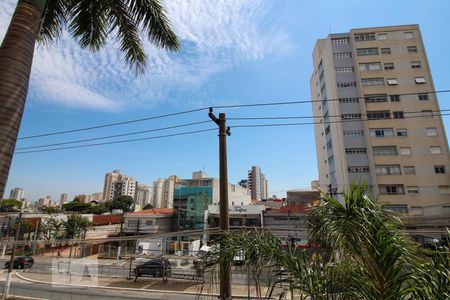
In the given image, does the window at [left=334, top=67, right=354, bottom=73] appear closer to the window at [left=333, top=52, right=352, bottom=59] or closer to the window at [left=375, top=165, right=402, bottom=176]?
the window at [left=333, top=52, right=352, bottom=59]

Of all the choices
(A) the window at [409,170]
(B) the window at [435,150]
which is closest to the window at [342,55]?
(B) the window at [435,150]

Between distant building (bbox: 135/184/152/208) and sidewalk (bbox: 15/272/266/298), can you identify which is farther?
distant building (bbox: 135/184/152/208)

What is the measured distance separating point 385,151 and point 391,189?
17.6 feet

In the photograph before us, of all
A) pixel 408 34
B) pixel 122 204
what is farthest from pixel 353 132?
pixel 122 204

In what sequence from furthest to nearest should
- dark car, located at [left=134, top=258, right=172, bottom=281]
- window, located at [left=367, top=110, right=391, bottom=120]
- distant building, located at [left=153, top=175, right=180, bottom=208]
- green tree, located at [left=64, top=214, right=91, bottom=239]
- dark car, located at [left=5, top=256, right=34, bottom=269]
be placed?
1. distant building, located at [left=153, top=175, right=180, bottom=208]
2. green tree, located at [left=64, top=214, right=91, bottom=239]
3. window, located at [left=367, top=110, right=391, bottom=120]
4. dark car, located at [left=5, top=256, right=34, bottom=269]
5. dark car, located at [left=134, top=258, right=172, bottom=281]

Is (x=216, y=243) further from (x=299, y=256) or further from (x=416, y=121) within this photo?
(x=416, y=121)

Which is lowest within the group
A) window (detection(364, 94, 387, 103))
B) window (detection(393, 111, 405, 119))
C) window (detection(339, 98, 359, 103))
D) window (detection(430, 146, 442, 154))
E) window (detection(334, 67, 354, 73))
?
window (detection(430, 146, 442, 154))

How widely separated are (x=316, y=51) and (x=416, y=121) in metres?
20.9

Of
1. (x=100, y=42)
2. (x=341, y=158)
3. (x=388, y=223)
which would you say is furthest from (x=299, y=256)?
(x=341, y=158)

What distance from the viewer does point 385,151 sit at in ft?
124

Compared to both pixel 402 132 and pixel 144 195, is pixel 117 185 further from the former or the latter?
pixel 402 132

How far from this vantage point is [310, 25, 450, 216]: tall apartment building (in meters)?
36.1

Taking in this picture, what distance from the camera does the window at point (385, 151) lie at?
37.6 metres

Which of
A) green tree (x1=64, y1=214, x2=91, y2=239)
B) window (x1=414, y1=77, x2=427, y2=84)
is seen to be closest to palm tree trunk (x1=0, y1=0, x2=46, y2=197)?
green tree (x1=64, y1=214, x2=91, y2=239)
